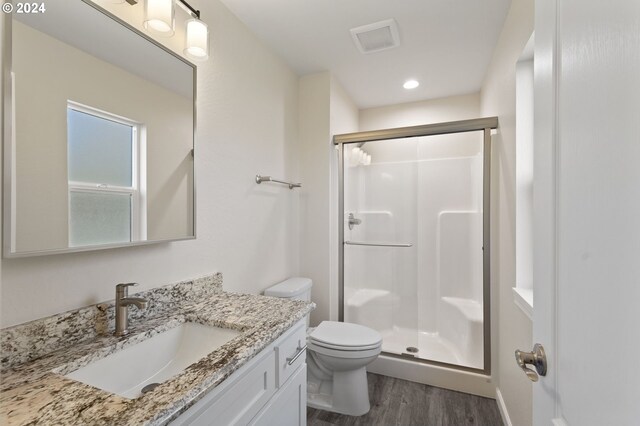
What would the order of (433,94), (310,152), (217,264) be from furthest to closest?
(433,94) < (310,152) < (217,264)

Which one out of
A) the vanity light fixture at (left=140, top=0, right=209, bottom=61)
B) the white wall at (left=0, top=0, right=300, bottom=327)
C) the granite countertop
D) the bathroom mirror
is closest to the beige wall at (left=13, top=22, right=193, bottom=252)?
the bathroom mirror

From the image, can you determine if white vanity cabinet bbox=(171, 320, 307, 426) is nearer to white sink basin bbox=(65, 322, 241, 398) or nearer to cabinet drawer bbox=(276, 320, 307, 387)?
cabinet drawer bbox=(276, 320, 307, 387)

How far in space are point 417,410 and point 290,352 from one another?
124 centimetres

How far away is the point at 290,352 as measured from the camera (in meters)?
1.17

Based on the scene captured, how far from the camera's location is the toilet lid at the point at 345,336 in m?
1.74

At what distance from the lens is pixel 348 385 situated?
1.81 meters

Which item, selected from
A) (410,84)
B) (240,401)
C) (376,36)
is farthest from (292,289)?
(410,84)

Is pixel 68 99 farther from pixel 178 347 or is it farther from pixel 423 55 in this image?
pixel 423 55

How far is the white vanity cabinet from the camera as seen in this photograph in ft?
2.52

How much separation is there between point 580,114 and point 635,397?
444mm

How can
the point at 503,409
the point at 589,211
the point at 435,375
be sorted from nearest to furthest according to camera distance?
the point at 589,211
the point at 503,409
the point at 435,375

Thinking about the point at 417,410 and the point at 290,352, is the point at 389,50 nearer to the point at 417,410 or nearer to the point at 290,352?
the point at 290,352

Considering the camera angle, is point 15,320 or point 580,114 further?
point 15,320

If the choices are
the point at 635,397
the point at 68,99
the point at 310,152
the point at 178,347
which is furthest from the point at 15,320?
the point at 310,152
